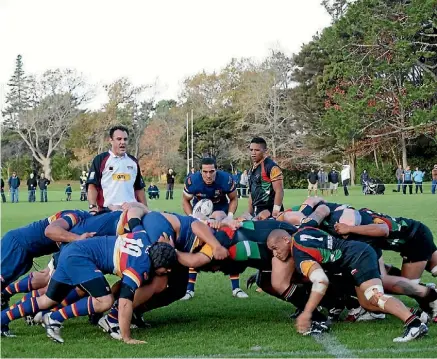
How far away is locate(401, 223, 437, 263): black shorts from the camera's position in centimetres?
755

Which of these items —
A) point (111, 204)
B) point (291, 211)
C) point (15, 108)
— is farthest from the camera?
point (15, 108)

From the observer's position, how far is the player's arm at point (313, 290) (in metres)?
6.55

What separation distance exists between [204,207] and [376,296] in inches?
132

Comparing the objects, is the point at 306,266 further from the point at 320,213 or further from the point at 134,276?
the point at 134,276

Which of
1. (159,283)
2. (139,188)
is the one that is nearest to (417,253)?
(159,283)

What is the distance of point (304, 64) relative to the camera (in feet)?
210

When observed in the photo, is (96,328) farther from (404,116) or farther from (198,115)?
(198,115)

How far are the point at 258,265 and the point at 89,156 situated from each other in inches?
2563

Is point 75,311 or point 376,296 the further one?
point 75,311

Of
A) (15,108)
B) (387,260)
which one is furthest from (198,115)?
(387,260)

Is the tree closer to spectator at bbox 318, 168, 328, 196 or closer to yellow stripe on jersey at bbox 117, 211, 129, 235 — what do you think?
spectator at bbox 318, 168, 328, 196

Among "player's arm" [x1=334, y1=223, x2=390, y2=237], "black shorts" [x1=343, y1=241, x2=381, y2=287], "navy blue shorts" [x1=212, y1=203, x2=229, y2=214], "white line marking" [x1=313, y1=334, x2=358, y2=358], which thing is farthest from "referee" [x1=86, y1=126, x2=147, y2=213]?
"white line marking" [x1=313, y1=334, x2=358, y2=358]

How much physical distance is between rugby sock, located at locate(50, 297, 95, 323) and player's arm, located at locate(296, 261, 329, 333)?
2.02 meters

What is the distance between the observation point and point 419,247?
7598mm
